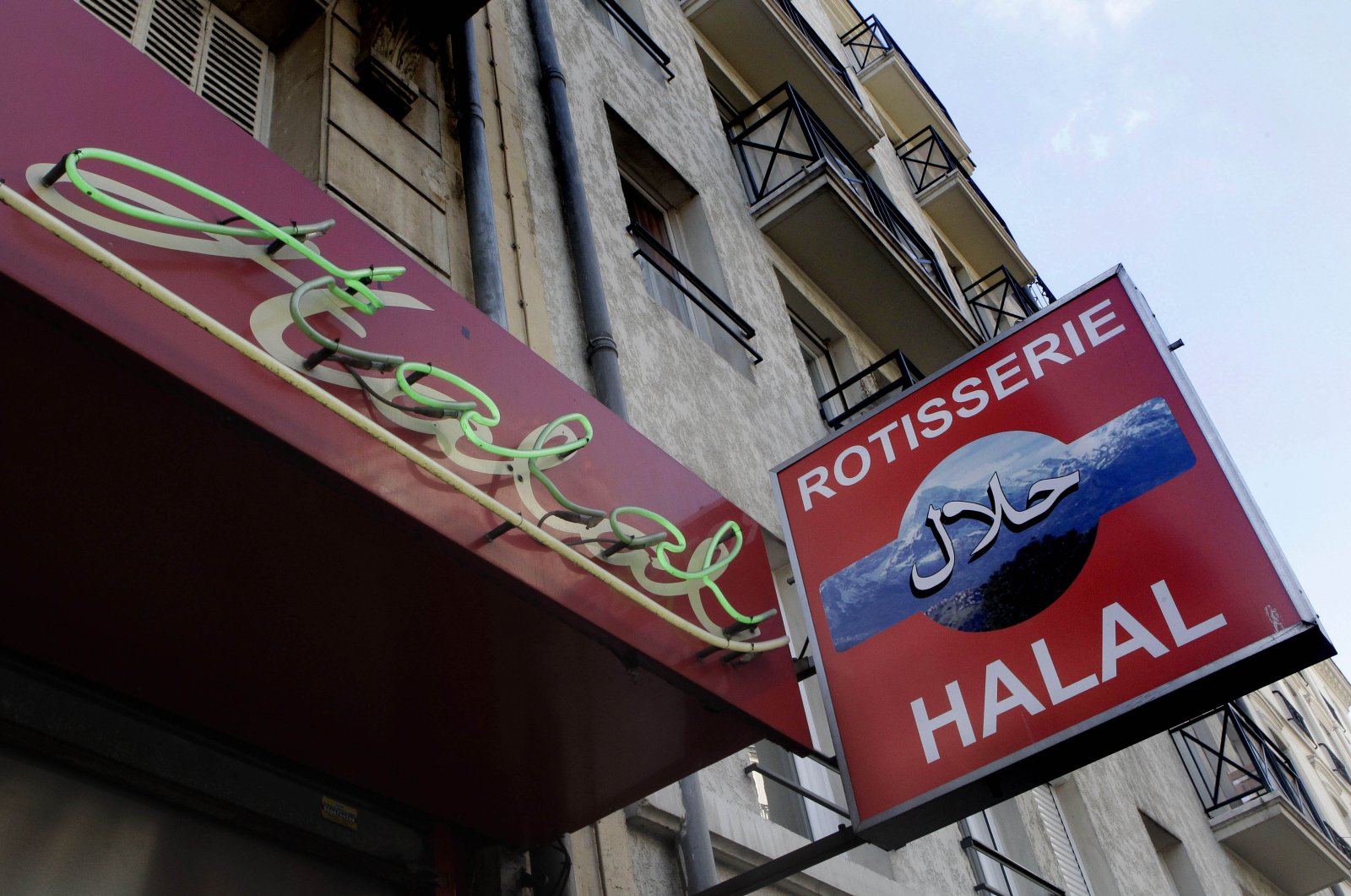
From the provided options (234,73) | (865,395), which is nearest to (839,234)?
(865,395)

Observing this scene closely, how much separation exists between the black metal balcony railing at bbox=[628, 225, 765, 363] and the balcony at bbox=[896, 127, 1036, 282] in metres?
9.42

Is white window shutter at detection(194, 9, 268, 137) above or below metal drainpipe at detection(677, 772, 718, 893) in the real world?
above

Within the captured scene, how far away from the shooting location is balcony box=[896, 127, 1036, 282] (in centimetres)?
1731

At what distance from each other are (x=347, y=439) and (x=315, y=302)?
427 mm

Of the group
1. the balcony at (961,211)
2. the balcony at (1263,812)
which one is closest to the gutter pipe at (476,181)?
the balcony at (1263,812)

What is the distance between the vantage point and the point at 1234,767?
1412 centimetres

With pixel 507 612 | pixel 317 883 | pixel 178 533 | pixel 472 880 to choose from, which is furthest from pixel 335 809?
pixel 178 533

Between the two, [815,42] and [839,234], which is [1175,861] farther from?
[815,42]

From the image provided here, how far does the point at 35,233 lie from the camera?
92.7 inches

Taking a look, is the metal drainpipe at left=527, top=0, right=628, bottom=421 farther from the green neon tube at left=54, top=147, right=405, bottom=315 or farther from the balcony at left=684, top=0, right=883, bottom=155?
the balcony at left=684, top=0, right=883, bottom=155

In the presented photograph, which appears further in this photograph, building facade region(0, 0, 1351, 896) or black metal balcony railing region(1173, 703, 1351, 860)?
black metal balcony railing region(1173, 703, 1351, 860)

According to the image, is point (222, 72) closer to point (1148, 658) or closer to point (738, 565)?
point (738, 565)

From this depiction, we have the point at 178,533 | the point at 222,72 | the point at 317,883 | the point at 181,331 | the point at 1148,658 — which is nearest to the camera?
the point at 181,331

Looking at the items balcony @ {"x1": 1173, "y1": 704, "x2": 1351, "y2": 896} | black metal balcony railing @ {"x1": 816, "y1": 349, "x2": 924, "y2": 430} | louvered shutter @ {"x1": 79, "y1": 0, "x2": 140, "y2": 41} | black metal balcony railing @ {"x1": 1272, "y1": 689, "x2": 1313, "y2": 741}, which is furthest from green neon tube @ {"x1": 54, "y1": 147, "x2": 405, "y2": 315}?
black metal balcony railing @ {"x1": 1272, "y1": 689, "x2": 1313, "y2": 741}
